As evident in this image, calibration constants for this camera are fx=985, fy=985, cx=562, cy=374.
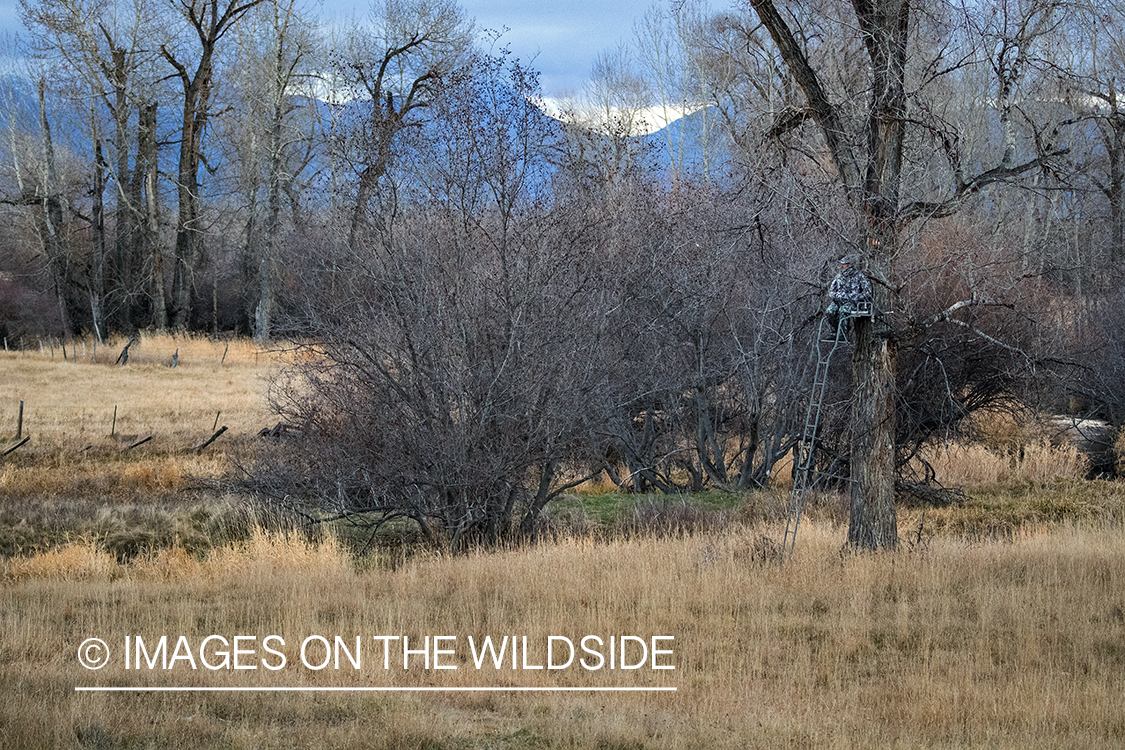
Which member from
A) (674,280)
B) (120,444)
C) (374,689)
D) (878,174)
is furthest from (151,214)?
(374,689)

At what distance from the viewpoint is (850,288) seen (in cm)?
969

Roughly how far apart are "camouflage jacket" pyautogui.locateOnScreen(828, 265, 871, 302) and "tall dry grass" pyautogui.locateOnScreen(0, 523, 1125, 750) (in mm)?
2517

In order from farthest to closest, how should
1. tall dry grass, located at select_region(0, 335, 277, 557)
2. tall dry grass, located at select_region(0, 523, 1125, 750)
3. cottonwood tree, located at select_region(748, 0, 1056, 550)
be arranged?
tall dry grass, located at select_region(0, 335, 277, 557), cottonwood tree, located at select_region(748, 0, 1056, 550), tall dry grass, located at select_region(0, 523, 1125, 750)

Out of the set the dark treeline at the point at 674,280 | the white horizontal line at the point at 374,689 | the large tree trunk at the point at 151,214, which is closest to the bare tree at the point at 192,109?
the large tree trunk at the point at 151,214

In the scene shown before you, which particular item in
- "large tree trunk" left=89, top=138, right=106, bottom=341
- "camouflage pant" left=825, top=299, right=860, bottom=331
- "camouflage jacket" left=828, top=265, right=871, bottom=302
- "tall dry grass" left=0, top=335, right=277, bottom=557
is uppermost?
"large tree trunk" left=89, top=138, right=106, bottom=341

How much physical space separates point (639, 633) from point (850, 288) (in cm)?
428

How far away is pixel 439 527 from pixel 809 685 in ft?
22.6

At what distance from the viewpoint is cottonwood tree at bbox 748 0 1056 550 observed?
31.2 feet

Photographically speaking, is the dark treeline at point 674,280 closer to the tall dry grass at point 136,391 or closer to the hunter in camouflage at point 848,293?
the hunter in camouflage at point 848,293

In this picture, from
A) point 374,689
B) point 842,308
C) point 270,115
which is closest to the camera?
point 374,689

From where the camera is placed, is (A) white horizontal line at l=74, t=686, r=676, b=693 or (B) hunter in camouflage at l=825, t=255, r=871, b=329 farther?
(B) hunter in camouflage at l=825, t=255, r=871, b=329

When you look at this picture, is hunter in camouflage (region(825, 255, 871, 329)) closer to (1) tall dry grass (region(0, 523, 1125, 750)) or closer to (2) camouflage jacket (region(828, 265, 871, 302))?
(2) camouflage jacket (region(828, 265, 871, 302))

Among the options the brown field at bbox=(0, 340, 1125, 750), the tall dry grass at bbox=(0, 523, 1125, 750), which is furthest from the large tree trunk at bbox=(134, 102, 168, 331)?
the tall dry grass at bbox=(0, 523, 1125, 750)

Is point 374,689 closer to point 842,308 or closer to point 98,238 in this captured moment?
point 842,308
